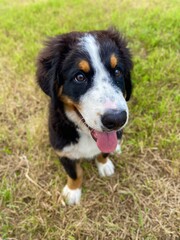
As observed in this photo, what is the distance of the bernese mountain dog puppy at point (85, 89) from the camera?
214cm

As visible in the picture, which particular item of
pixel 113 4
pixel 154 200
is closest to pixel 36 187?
pixel 154 200

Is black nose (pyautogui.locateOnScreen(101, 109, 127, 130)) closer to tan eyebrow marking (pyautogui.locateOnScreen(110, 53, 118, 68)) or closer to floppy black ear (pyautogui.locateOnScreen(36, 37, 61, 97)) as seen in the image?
tan eyebrow marking (pyautogui.locateOnScreen(110, 53, 118, 68))

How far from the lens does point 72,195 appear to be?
2877 mm

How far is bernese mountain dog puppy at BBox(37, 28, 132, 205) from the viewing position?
7.01 ft

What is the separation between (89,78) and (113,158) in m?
1.27

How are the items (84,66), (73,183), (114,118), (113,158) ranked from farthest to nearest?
1. (113,158)
2. (73,183)
3. (84,66)
4. (114,118)

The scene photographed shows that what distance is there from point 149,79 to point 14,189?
2.05 meters

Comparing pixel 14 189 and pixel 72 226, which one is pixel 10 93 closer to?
pixel 14 189

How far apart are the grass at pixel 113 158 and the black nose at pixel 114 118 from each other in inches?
42.0

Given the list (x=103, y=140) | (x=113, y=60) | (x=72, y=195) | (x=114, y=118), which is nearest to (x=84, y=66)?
(x=113, y=60)

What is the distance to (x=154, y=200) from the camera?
2902 mm

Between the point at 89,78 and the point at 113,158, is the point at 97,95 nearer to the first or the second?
the point at 89,78

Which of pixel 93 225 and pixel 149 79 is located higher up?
pixel 149 79

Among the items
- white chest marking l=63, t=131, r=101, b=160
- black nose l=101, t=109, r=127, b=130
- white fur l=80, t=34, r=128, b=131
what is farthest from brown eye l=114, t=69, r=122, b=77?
white chest marking l=63, t=131, r=101, b=160
